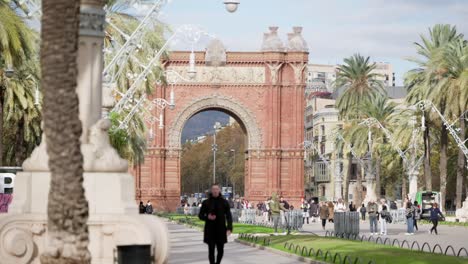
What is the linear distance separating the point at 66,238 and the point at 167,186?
81.7m

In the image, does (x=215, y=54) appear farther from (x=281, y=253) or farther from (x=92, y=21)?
(x=92, y=21)

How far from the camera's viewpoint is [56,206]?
40.7 feet

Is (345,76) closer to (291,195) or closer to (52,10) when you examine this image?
(291,195)

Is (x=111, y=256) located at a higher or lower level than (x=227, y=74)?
lower

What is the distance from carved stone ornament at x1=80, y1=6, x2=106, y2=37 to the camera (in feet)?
62.3

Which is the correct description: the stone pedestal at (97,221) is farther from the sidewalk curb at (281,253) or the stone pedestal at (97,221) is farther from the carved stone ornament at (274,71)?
the carved stone ornament at (274,71)

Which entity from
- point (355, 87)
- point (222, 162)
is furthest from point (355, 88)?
point (222, 162)

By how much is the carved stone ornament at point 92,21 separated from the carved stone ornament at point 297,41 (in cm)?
7659

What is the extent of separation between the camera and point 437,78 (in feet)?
242

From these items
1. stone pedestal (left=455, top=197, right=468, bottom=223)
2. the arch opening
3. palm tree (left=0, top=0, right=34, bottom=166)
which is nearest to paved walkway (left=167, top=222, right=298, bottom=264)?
palm tree (left=0, top=0, right=34, bottom=166)

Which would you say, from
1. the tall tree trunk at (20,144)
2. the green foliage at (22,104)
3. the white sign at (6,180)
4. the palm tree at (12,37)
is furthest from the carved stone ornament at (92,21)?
the tall tree trunk at (20,144)

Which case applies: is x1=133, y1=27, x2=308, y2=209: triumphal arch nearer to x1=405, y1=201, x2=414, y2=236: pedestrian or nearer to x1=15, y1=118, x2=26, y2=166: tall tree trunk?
x1=15, y1=118, x2=26, y2=166: tall tree trunk

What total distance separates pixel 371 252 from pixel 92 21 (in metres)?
12.6

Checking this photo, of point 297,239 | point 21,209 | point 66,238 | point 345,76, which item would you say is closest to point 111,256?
point 21,209
